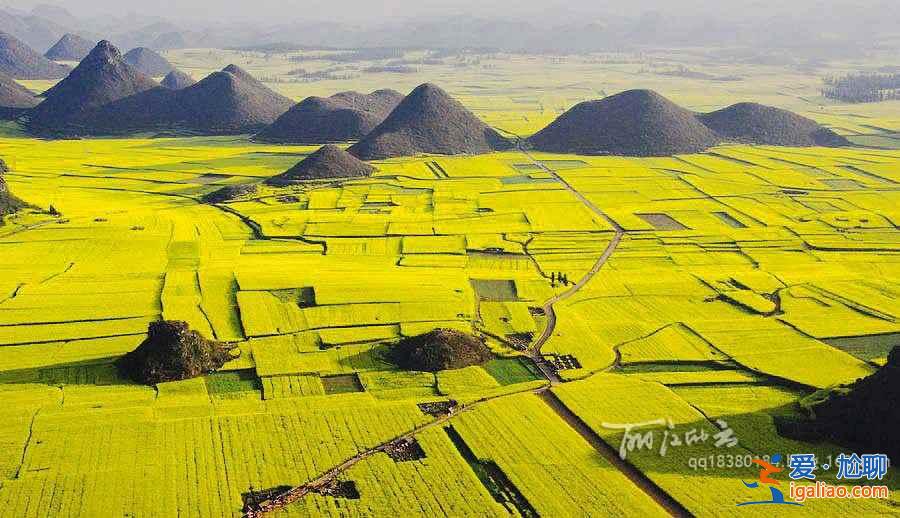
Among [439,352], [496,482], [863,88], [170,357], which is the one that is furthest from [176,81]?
[863,88]

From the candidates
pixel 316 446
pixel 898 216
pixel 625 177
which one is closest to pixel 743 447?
pixel 316 446

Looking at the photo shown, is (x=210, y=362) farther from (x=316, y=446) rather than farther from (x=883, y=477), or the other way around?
(x=883, y=477)

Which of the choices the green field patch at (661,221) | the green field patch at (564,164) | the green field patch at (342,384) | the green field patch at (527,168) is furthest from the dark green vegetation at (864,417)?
the green field patch at (564,164)

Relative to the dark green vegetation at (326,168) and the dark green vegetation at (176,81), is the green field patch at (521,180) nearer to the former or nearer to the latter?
the dark green vegetation at (326,168)

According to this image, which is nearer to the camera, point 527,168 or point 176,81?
point 527,168

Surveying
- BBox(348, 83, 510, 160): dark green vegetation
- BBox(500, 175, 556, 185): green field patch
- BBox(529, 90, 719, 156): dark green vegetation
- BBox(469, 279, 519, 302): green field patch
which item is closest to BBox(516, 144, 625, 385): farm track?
BBox(500, 175, 556, 185): green field patch

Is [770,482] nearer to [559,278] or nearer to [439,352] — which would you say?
[439,352]

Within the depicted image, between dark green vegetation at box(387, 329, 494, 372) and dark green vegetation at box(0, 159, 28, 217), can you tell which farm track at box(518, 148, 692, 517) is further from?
dark green vegetation at box(0, 159, 28, 217)
